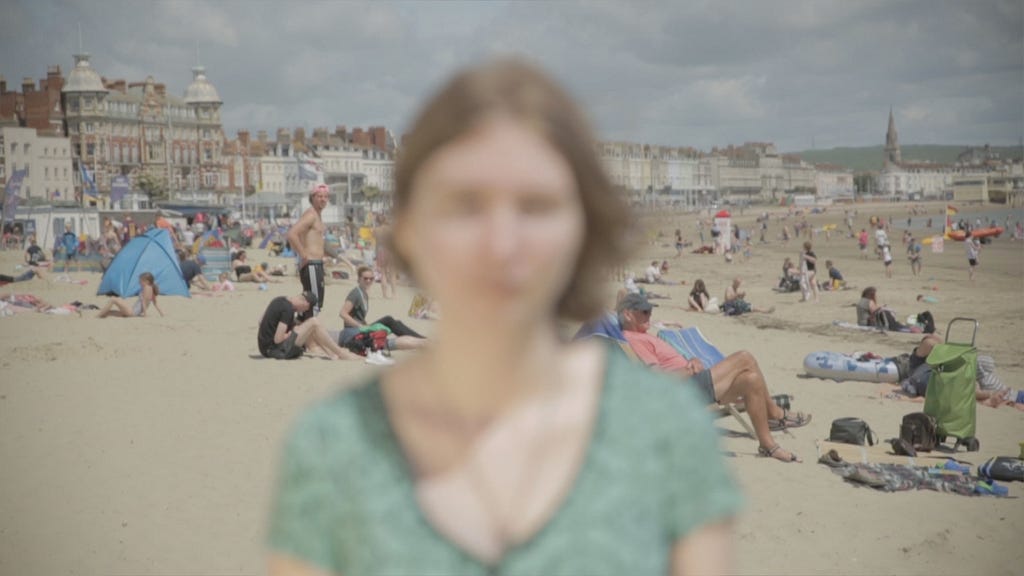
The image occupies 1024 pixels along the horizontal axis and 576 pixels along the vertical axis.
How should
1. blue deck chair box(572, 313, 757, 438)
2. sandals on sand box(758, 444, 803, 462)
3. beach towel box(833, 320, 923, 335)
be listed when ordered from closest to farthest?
sandals on sand box(758, 444, 803, 462) → blue deck chair box(572, 313, 757, 438) → beach towel box(833, 320, 923, 335)

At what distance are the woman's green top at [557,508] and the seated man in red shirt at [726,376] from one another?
628cm

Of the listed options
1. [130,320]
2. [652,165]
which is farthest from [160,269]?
[652,165]

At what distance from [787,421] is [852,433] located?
1.95 feet

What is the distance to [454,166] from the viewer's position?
84 centimetres

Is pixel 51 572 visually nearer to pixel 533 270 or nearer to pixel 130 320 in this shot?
pixel 533 270

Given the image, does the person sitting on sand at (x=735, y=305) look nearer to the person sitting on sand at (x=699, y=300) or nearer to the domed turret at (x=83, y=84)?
the person sitting on sand at (x=699, y=300)

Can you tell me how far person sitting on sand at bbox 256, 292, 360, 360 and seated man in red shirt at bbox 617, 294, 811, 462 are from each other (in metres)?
3.44

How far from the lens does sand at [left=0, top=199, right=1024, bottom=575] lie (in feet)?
15.9

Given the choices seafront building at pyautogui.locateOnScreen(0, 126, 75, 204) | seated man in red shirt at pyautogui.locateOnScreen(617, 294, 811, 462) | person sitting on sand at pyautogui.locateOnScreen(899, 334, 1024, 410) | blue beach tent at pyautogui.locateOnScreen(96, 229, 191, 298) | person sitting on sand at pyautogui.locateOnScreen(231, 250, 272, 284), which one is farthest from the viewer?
seafront building at pyautogui.locateOnScreen(0, 126, 75, 204)

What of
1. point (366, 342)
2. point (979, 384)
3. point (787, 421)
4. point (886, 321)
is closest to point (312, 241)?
point (366, 342)

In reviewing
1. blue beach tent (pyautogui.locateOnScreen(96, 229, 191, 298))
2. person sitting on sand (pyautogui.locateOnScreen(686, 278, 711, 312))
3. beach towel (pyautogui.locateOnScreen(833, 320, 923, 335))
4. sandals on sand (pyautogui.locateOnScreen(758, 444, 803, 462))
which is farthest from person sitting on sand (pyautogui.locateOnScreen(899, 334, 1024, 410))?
blue beach tent (pyautogui.locateOnScreen(96, 229, 191, 298))

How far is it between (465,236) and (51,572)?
4409mm

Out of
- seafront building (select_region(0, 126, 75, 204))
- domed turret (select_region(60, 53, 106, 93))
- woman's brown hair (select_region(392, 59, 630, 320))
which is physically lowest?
woman's brown hair (select_region(392, 59, 630, 320))

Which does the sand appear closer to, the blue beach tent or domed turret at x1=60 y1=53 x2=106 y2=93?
the blue beach tent
